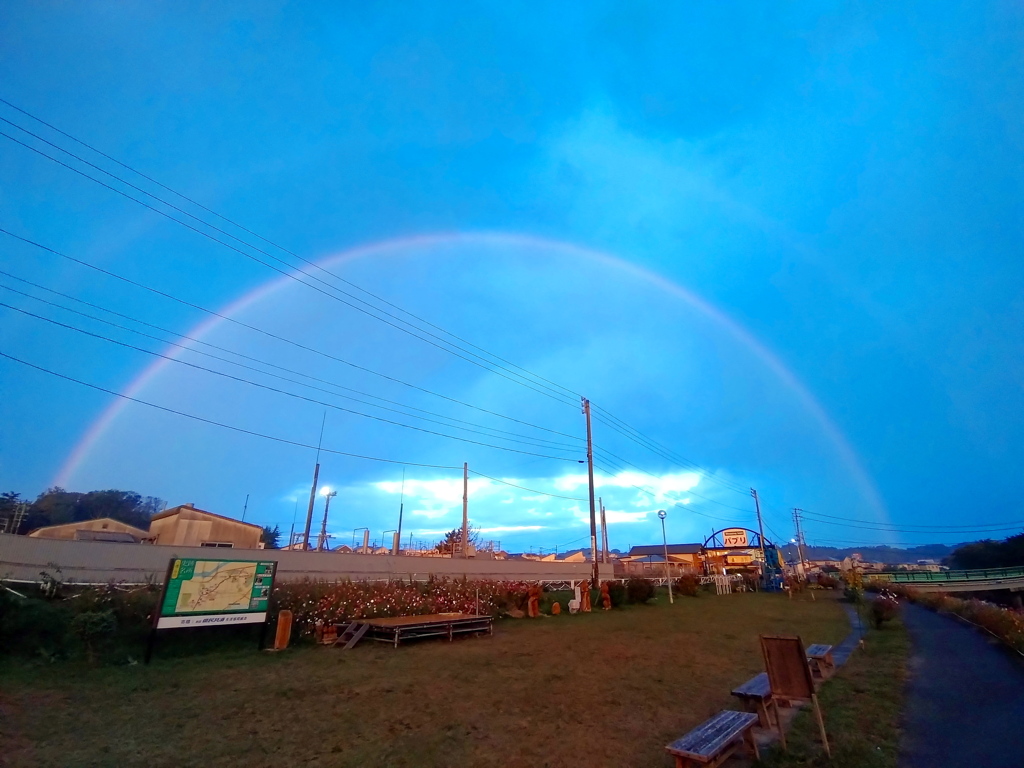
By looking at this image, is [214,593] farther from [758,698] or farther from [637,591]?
[637,591]

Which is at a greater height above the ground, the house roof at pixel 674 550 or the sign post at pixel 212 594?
the house roof at pixel 674 550

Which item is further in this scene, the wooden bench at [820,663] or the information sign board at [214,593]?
the information sign board at [214,593]

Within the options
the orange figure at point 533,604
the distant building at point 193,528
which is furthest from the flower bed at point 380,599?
the distant building at point 193,528

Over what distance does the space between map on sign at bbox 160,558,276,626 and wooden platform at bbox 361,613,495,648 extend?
298 centimetres

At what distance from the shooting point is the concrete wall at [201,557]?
13945mm

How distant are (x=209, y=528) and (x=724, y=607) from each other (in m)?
30.8

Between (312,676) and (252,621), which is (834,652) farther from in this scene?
(252,621)

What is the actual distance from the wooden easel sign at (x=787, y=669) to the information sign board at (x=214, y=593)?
35.4 feet

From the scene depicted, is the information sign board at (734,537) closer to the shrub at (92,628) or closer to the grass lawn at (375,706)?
the grass lawn at (375,706)

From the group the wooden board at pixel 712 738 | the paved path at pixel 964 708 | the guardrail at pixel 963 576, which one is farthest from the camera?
the guardrail at pixel 963 576

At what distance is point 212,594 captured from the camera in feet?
39.0

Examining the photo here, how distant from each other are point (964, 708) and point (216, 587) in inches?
527

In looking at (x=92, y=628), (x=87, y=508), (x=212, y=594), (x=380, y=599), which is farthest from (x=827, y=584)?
(x=87, y=508)

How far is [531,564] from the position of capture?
3525 cm
